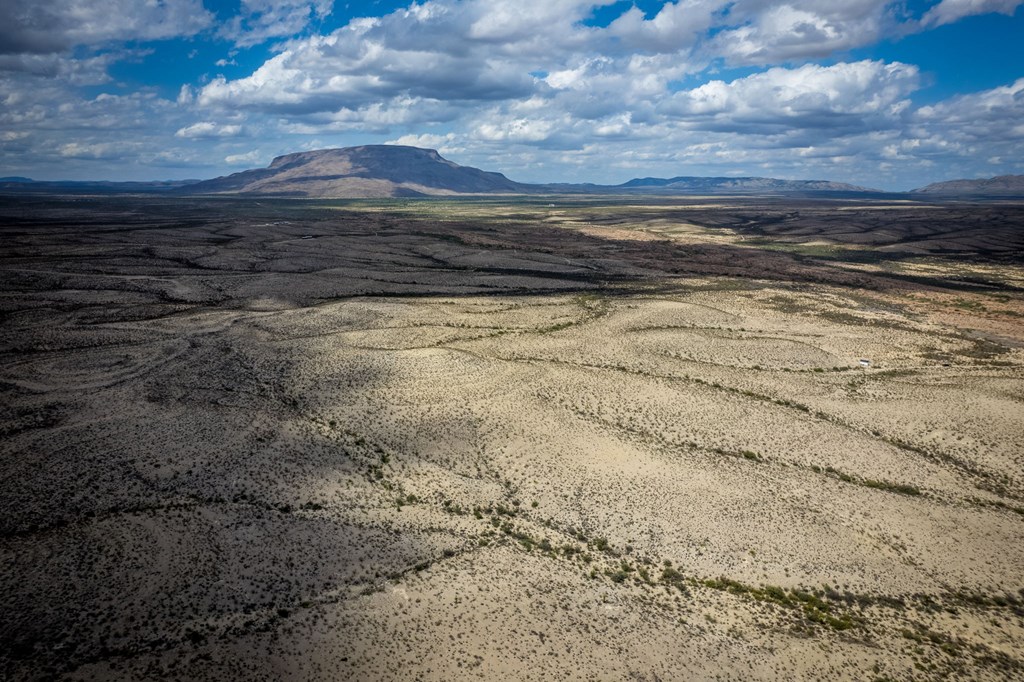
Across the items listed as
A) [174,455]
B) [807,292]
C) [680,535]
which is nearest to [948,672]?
[680,535]

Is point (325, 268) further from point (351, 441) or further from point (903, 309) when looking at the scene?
point (903, 309)

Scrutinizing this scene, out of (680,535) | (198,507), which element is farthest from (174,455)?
(680,535)

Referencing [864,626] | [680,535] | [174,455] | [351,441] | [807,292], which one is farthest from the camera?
[807,292]

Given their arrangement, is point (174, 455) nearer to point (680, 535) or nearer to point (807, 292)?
point (680, 535)

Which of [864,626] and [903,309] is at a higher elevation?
[903,309]

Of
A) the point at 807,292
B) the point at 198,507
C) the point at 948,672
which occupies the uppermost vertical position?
the point at 807,292

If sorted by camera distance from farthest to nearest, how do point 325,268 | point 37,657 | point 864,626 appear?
point 325,268
point 864,626
point 37,657

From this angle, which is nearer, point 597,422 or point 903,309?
point 597,422
